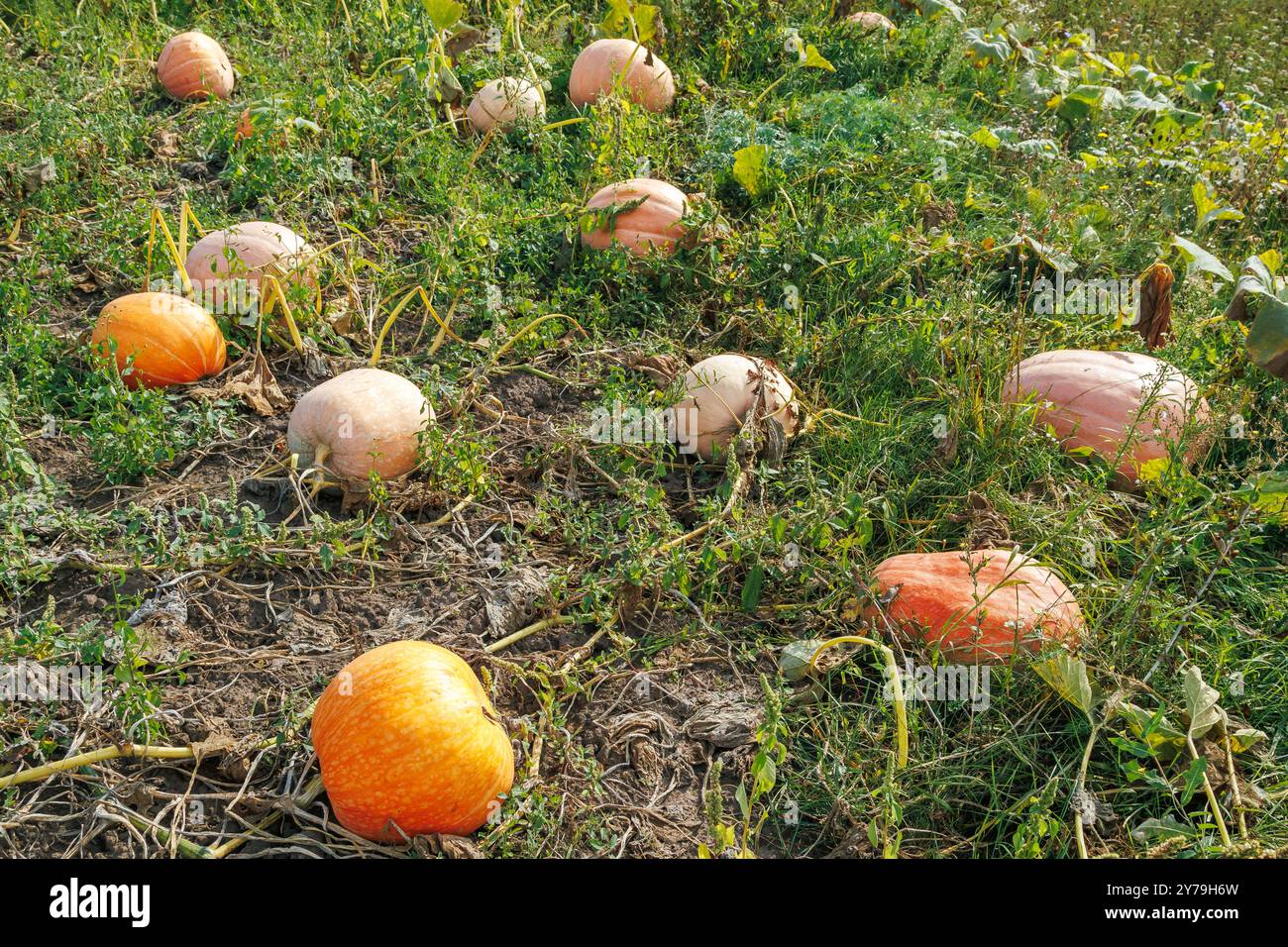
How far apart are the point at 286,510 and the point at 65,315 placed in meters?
1.43

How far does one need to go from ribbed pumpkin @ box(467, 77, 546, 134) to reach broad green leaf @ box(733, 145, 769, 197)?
110 cm

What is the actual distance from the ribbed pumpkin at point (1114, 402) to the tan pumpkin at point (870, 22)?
322cm

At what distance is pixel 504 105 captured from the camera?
4922 mm

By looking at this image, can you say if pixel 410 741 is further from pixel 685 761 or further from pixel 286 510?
pixel 286 510

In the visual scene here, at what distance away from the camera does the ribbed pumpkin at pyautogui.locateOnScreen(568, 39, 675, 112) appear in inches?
203

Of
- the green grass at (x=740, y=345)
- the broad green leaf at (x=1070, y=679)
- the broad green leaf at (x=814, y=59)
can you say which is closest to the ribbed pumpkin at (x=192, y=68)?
the green grass at (x=740, y=345)

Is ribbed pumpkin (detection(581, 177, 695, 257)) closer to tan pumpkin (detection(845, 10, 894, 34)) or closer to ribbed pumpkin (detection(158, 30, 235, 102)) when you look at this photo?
ribbed pumpkin (detection(158, 30, 235, 102))

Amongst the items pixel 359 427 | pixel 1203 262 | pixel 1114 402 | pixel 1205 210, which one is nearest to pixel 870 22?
pixel 1205 210

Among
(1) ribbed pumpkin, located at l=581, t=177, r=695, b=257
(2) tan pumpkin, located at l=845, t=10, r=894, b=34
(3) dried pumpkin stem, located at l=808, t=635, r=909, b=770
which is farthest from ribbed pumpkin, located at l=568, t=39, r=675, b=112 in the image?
(3) dried pumpkin stem, located at l=808, t=635, r=909, b=770

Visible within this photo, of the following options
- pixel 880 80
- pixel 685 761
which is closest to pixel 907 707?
pixel 685 761

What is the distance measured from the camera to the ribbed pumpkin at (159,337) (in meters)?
3.40

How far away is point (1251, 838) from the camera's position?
233cm

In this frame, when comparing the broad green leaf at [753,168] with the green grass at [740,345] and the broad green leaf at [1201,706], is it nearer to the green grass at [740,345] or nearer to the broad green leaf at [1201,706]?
the green grass at [740,345]
